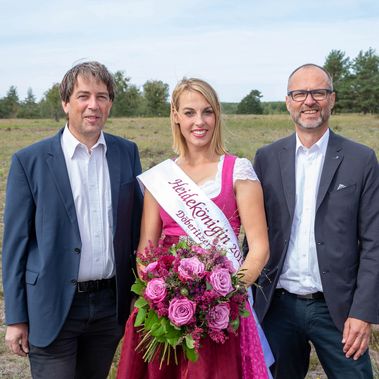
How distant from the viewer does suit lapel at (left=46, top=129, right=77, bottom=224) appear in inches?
132

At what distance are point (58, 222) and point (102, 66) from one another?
0.95 meters

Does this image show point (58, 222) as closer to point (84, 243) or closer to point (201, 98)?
point (84, 243)

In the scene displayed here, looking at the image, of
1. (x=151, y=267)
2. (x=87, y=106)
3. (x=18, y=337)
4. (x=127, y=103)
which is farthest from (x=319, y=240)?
(x=127, y=103)

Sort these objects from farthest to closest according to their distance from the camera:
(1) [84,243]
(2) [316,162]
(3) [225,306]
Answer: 1. (2) [316,162]
2. (1) [84,243]
3. (3) [225,306]

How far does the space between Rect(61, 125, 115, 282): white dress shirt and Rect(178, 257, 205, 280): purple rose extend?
2.52 ft

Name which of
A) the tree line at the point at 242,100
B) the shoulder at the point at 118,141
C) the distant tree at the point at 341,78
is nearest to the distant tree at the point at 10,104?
the tree line at the point at 242,100

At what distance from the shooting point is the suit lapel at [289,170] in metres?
3.59

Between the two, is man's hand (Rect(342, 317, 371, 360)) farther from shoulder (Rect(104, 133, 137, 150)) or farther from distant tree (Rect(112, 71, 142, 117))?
A: distant tree (Rect(112, 71, 142, 117))

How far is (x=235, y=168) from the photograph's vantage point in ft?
11.2

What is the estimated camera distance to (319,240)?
3502 mm

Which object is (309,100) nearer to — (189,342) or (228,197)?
(228,197)

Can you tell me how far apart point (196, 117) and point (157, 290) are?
3.57ft

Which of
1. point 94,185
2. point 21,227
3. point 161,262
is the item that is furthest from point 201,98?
point 21,227

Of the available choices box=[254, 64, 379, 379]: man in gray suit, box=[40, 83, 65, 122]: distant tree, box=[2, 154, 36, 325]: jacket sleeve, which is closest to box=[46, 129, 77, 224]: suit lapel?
box=[2, 154, 36, 325]: jacket sleeve
